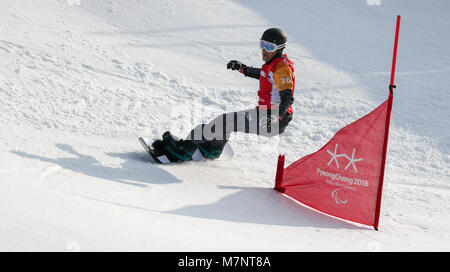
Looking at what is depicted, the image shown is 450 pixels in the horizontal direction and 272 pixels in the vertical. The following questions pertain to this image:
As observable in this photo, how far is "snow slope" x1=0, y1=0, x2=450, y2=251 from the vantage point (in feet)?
10.6

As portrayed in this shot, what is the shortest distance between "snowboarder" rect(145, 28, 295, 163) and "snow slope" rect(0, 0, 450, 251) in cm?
20

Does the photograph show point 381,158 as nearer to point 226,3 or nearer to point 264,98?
point 264,98

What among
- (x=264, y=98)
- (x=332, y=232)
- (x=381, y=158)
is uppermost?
(x=264, y=98)

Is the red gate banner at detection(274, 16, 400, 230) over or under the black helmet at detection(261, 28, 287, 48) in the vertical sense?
under

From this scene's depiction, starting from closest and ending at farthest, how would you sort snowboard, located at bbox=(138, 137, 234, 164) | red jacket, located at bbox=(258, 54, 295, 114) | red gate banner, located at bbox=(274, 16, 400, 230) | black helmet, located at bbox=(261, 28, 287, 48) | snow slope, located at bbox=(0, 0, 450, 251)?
snow slope, located at bbox=(0, 0, 450, 251)
red gate banner, located at bbox=(274, 16, 400, 230)
red jacket, located at bbox=(258, 54, 295, 114)
black helmet, located at bbox=(261, 28, 287, 48)
snowboard, located at bbox=(138, 137, 234, 164)

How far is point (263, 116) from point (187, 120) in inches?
70.3

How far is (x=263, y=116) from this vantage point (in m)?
4.43

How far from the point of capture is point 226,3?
33.8ft

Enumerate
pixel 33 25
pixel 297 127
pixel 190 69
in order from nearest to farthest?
pixel 297 127, pixel 33 25, pixel 190 69

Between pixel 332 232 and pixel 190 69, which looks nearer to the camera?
pixel 332 232

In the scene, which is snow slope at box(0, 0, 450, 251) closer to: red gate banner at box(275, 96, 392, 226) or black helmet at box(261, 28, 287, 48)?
red gate banner at box(275, 96, 392, 226)

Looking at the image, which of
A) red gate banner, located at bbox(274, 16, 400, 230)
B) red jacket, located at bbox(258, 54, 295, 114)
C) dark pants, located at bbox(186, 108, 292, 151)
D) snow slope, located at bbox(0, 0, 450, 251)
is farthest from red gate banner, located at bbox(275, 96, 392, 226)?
red jacket, located at bbox(258, 54, 295, 114)

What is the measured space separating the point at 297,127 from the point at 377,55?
398 cm

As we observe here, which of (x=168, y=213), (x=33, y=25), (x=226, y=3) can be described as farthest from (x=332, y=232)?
(x=226, y=3)
